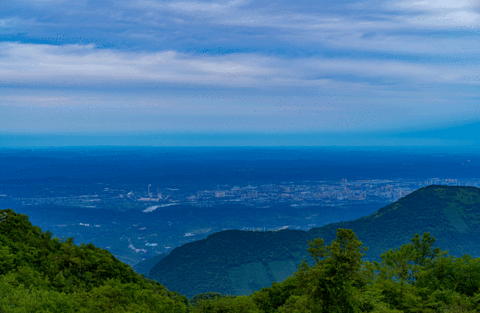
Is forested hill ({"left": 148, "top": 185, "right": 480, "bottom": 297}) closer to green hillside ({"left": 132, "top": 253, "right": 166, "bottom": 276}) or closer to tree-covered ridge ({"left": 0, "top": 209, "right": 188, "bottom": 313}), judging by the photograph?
green hillside ({"left": 132, "top": 253, "right": 166, "bottom": 276})

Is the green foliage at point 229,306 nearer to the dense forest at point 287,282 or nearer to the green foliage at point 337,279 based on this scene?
the dense forest at point 287,282

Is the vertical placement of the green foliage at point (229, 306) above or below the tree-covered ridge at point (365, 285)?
below

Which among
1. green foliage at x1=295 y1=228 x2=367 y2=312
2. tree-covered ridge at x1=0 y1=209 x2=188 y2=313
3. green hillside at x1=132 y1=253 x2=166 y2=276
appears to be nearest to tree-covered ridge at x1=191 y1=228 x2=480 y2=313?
green foliage at x1=295 y1=228 x2=367 y2=312

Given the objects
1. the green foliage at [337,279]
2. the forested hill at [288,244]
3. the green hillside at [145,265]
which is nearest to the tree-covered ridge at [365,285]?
the green foliage at [337,279]

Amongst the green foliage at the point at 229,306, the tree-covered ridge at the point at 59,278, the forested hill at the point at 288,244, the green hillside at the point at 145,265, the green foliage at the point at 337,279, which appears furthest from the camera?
the green hillside at the point at 145,265

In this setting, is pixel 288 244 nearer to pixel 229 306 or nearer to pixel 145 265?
pixel 145 265

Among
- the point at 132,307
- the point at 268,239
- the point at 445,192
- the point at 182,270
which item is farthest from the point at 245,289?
the point at 445,192

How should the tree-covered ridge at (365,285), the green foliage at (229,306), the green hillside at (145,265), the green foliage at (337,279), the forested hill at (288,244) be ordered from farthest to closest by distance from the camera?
the green hillside at (145,265)
the forested hill at (288,244)
the green foliage at (229,306)
the tree-covered ridge at (365,285)
the green foliage at (337,279)

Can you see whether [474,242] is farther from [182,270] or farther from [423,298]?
[423,298]
